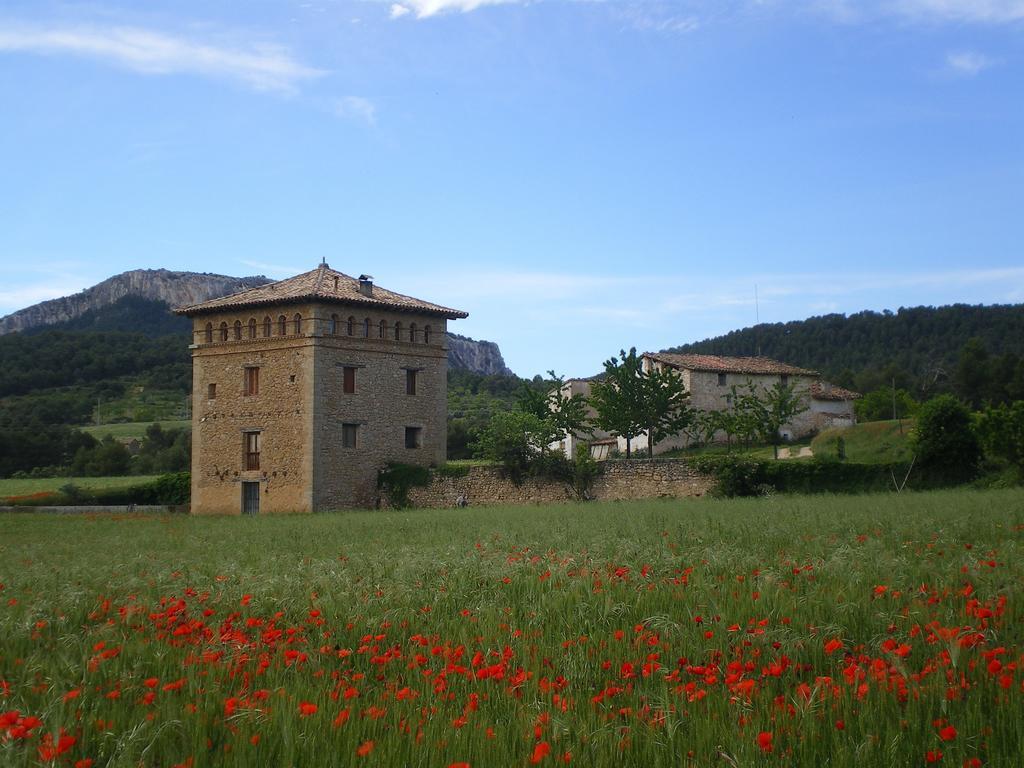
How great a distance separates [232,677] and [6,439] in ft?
221

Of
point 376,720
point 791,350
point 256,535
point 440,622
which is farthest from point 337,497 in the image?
point 791,350

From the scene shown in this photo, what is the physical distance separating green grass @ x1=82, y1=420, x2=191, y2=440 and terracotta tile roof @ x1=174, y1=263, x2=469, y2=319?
3785cm

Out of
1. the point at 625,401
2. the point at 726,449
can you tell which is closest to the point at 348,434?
the point at 625,401

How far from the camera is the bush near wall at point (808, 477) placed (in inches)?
1136

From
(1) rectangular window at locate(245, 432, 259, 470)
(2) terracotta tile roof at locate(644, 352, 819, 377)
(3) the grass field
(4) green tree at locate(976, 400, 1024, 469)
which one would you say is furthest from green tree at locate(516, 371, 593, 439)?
(3) the grass field

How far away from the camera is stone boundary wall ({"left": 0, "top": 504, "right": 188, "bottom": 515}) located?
1430 inches

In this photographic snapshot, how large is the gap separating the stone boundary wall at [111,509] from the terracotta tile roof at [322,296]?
8.09 meters

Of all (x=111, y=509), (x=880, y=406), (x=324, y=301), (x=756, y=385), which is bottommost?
(x=111, y=509)

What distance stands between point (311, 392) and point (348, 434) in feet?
7.51

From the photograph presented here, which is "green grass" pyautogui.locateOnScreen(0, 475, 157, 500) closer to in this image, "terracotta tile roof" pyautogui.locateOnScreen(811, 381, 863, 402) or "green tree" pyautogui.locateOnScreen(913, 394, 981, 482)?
"green tree" pyautogui.locateOnScreen(913, 394, 981, 482)

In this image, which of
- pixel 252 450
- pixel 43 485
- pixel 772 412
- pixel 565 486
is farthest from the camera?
pixel 43 485

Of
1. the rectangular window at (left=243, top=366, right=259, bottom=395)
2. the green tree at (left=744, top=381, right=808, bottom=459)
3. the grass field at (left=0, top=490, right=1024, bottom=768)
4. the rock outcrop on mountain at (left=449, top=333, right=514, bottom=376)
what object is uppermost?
the rock outcrop on mountain at (left=449, top=333, right=514, bottom=376)

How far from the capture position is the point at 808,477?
29156mm

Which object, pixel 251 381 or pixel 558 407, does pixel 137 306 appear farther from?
pixel 251 381
